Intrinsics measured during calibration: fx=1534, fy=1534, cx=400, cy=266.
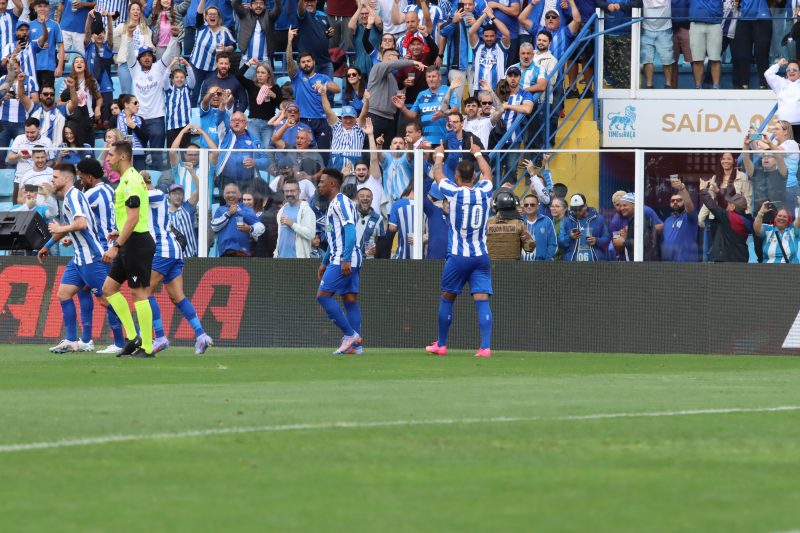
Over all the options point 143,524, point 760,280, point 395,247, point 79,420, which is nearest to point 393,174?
point 395,247

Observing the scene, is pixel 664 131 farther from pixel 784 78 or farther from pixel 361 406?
pixel 361 406

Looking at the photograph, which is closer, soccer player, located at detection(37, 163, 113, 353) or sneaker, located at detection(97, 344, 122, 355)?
soccer player, located at detection(37, 163, 113, 353)

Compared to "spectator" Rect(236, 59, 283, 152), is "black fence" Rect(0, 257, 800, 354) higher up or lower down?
lower down

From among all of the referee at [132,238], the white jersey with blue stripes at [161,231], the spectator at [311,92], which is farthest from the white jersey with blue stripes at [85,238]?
the spectator at [311,92]

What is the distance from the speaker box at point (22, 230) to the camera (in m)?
20.7

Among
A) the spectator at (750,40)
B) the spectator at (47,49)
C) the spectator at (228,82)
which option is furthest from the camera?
the spectator at (47,49)

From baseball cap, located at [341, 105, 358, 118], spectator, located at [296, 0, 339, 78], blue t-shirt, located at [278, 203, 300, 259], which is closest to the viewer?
blue t-shirt, located at [278, 203, 300, 259]

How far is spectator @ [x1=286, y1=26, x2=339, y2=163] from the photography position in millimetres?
23188

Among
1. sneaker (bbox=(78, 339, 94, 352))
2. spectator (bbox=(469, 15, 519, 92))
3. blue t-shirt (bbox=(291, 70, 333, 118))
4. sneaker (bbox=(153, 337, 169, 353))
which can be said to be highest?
spectator (bbox=(469, 15, 519, 92))

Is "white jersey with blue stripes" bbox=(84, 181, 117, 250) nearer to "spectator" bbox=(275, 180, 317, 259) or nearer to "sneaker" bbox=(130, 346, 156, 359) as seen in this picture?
"sneaker" bbox=(130, 346, 156, 359)

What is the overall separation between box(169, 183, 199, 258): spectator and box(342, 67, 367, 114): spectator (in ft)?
12.1

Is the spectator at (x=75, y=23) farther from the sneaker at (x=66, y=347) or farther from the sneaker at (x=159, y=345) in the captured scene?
the sneaker at (x=159, y=345)

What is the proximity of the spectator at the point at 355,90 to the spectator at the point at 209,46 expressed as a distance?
218cm

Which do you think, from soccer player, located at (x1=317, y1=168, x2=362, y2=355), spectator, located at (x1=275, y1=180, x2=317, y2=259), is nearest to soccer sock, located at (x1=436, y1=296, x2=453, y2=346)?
soccer player, located at (x1=317, y1=168, x2=362, y2=355)
